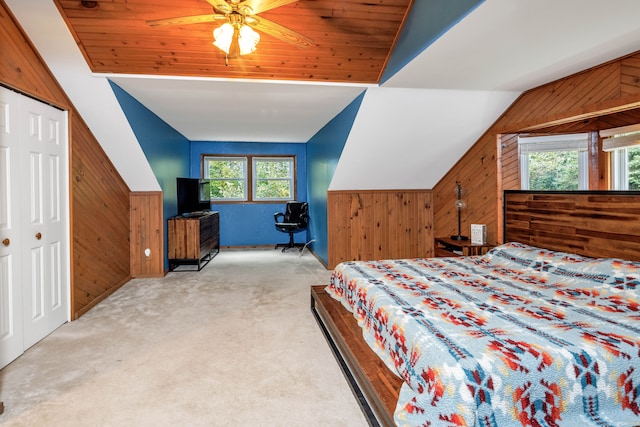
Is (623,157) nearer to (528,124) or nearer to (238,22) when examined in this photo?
(528,124)

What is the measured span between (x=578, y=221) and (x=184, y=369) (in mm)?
3366

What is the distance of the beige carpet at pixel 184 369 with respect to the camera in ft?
6.67

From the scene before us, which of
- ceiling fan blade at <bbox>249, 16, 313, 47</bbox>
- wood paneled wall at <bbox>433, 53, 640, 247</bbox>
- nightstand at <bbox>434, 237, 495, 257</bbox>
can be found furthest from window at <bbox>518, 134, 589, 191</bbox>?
ceiling fan blade at <bbox>249, 16, 313, 47</bbox>

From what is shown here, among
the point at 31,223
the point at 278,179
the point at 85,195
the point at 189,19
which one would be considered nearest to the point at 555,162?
the point at 189,19

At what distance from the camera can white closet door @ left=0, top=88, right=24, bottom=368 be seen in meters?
2.57

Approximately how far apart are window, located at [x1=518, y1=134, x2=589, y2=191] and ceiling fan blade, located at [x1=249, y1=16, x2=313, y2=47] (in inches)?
142

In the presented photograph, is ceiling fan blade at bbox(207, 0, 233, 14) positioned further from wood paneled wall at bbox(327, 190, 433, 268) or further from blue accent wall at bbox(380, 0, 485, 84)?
wood paneled wall at bbox(327, 190, 433, 268)

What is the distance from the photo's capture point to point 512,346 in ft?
5.24

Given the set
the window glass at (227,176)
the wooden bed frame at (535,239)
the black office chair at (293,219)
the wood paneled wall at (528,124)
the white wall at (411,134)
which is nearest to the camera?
the wooden bed frame at (535,239)

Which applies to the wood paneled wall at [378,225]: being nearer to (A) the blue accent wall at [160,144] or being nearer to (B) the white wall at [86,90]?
(A) the blue accent wall at [160,144]

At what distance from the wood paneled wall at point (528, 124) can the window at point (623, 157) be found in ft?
0.35

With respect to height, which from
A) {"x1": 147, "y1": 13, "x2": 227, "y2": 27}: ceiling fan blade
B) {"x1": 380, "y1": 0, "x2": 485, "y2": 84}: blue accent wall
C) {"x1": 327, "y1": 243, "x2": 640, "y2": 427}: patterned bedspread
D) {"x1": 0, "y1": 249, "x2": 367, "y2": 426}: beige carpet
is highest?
{"x1": 380, "y1": 0, "x2": 485, "y2": 84}: blue accent wall

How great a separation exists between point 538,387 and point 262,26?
2.39m

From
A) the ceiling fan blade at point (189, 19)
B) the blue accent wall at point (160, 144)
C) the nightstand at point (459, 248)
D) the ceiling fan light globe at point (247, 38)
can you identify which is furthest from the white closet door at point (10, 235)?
the nightstand at point (459, 248)
